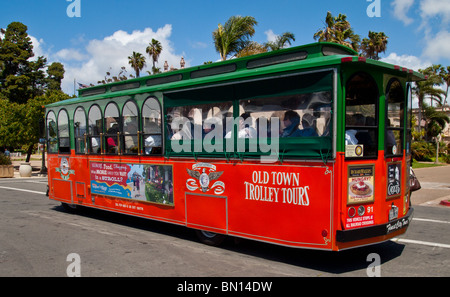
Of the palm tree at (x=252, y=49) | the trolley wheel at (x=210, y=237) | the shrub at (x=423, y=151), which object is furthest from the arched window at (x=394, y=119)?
the shrub at (x=423, y=151)

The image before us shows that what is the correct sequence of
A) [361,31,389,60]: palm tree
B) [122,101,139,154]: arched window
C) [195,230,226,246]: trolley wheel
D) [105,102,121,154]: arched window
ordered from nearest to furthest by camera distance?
[195,230,226,246]: trolley wheel < [122,101,139,154]: arched window < [105,102,121,154]: arched window < [361,31,389,60]: palm tree

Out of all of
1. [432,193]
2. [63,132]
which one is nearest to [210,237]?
[63,132]

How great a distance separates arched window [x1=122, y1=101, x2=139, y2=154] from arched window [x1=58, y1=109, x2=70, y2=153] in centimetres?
260

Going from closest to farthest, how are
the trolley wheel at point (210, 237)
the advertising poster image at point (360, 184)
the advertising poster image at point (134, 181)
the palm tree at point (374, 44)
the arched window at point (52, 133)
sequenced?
the advertising poster image at point (360, 184) → the trolley wheel at point (210, 237) → the advertising poster image at point (134, 181) → the arched window at point (52, 133) → the palm tree at point (374, 44)

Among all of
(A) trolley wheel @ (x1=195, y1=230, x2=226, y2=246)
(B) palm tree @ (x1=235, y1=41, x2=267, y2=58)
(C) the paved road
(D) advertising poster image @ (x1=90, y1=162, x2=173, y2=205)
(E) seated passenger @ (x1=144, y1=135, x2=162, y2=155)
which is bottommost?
(C) the paved road

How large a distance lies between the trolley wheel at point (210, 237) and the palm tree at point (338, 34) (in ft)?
67.5

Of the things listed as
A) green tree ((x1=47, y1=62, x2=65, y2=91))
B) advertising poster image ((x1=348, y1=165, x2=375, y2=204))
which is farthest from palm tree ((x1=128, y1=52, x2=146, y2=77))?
advertising poster image ((x1=348, y1=165, x2=375, y2=204))

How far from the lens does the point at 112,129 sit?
8680 millimetres

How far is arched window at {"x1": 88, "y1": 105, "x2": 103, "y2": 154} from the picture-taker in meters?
9.04

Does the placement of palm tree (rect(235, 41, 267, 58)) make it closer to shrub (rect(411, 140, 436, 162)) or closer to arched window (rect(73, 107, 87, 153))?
arched window (rect(73, 107, 87, 153))

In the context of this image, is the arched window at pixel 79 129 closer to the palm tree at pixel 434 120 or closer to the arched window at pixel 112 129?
the arched window at pixel 112 129

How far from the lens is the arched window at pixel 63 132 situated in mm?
10125

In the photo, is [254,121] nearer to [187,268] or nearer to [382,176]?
[382,176]

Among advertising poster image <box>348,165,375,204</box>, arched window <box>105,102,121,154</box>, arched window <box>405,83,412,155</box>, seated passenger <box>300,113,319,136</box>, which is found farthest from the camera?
arched window <box>105,102,121,154</box>
